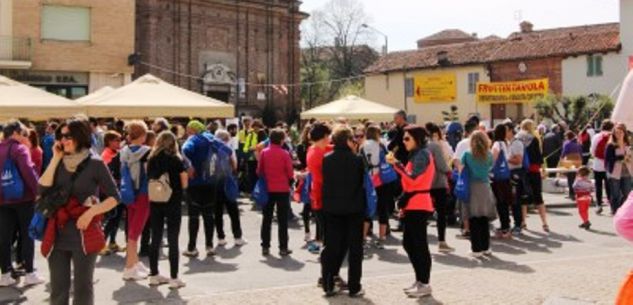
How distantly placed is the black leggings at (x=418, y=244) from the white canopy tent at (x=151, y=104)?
930 centimetres

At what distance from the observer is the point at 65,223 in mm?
6184

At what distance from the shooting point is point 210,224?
444 inches

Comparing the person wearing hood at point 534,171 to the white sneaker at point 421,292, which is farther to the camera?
the person wearing hood at point 534,171

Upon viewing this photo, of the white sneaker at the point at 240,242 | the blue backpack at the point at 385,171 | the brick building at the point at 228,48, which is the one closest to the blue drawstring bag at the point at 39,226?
the white sneaker at the point at 240,242

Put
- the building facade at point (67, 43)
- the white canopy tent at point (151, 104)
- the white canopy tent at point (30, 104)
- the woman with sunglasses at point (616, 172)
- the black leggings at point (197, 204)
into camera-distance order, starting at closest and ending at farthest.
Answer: the black leggings at point (197, 204)
the woman with sunglasses at point (616, 172)
the white canopy tent at point (30, 104)
the white canopy tent at point (151, 104)
the building facade at point (67, 43)

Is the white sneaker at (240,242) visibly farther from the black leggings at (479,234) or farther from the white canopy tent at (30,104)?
the white canopy tent at (30,104)

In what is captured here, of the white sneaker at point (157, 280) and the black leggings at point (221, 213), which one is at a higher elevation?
the black leggings at point (221, 213)

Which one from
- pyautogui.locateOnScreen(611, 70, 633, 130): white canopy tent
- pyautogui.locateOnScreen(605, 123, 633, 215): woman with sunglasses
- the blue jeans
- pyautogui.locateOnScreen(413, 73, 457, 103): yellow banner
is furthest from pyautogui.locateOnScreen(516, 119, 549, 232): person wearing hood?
pyautogui.locateOnScreen(413, 73, 457, 103): yellow banner

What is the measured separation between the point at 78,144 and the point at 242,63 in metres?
36.4

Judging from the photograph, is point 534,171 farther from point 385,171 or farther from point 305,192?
point 305,192

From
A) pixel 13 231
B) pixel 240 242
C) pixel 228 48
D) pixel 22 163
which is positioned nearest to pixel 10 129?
pixel 22 163

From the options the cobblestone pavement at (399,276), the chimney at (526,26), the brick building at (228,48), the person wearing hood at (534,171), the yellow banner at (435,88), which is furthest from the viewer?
the chimney at (526,26)

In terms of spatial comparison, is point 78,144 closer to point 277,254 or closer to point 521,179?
point 277,254

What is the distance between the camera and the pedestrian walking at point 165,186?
29.2 feet
